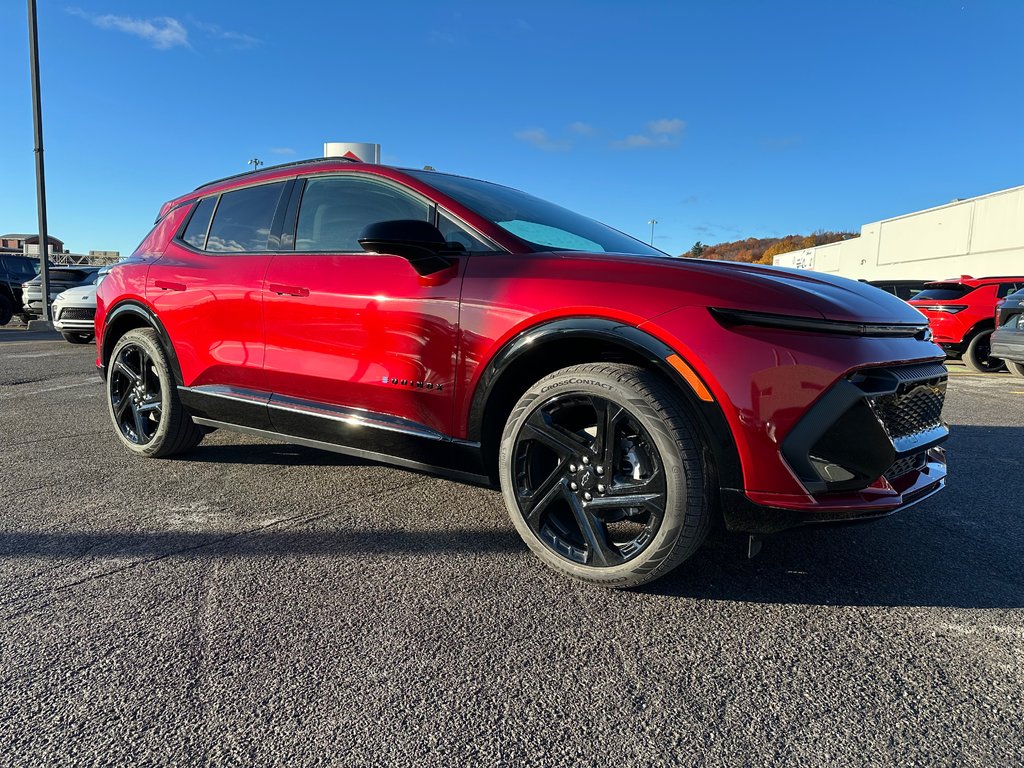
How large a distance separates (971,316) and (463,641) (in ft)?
38.1

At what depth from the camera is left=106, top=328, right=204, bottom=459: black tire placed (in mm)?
3811

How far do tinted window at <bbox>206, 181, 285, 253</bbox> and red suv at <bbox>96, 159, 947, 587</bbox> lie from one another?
17 millimetres

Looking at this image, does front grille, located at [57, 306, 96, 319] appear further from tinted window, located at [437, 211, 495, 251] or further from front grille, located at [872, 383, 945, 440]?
front grille, located at [872, 383, 945, 440]

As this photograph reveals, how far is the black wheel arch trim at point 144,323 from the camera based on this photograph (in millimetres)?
3754

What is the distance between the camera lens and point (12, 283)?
16766 millimetres

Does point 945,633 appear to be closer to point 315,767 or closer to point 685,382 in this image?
point 685,382

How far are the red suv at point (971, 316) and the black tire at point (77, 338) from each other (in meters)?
14.6

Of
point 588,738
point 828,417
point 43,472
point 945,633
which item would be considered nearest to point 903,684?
point 945,633

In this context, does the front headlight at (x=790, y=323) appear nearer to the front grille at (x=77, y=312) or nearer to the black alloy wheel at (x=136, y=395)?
the black alloy wheel at (x=136, y=395)

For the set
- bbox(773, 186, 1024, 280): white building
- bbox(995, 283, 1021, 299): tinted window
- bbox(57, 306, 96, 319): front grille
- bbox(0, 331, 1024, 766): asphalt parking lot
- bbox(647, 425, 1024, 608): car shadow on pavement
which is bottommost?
bbox(0, 331, 1024, 766): asphalt parking lot

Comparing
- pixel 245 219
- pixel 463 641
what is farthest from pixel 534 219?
pixel 463 641

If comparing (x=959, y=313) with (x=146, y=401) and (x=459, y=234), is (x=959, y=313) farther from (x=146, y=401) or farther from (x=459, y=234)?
(x=146, y=401)

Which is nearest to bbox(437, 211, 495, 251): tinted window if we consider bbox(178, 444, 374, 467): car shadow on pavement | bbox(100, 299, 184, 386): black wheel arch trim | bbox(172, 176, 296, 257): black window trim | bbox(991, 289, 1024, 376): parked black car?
bbox(172, 176, 296, 257): black window trim

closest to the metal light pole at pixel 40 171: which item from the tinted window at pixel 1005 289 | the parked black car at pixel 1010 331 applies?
the parked black car at pixel 1010 331
